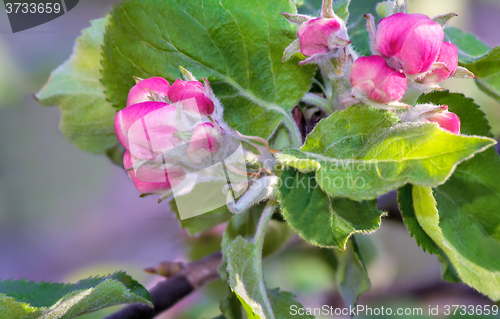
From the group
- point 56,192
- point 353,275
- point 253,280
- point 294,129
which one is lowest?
point 56,192

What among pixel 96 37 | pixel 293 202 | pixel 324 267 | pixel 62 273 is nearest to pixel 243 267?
pixel 293 202

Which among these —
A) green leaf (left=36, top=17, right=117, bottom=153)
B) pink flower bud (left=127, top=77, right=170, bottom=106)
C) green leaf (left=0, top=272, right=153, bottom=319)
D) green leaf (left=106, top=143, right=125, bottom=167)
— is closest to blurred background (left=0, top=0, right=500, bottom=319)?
green leaf (left=106, top=143, right=125, bottom=167)

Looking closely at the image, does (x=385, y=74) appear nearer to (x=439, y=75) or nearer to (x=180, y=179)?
(x=439, y=75)

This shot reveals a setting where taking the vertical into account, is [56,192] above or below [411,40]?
below

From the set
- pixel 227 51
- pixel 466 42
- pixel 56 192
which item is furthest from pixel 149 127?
pixel 56 192

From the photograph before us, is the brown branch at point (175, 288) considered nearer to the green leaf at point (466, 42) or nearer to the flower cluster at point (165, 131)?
the flower cluster at point (165, 131)

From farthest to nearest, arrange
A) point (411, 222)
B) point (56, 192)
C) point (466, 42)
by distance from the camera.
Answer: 1. point (56, 192)
2. point (466, 42)
3. point (411, 222)

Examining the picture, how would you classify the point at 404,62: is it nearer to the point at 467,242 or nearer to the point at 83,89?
the point at 467,242
